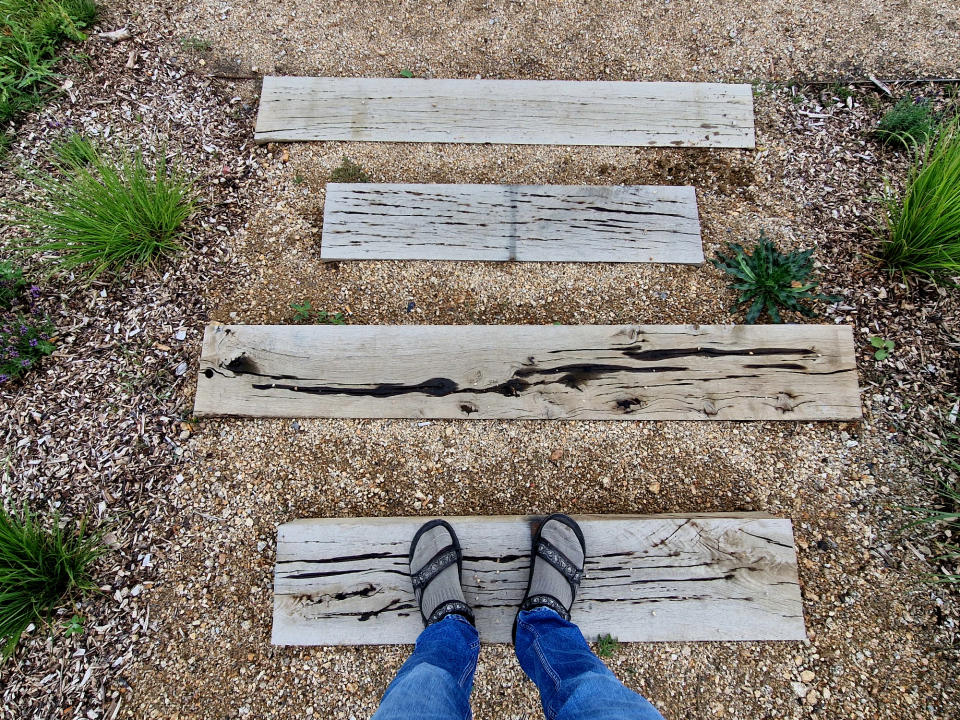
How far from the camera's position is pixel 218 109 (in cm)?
231

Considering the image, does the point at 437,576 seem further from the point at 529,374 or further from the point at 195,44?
the point at 195,44

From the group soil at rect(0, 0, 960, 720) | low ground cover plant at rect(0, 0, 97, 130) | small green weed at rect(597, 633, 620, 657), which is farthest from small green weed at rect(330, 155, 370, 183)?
small green weed at rect(597, 633, 620, 657)

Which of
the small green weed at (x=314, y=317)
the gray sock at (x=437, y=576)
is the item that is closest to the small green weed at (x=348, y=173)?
the small green weed at (x=314, y=317)

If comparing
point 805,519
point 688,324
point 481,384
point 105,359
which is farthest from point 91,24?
point 805,519

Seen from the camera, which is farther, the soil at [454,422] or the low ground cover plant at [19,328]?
the low ground cover plant at [19,328]

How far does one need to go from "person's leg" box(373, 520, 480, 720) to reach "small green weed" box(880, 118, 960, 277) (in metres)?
2.04

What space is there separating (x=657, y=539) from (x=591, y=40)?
88.0 inches

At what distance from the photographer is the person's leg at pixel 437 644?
131 cm

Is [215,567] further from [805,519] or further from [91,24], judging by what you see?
[91,24]

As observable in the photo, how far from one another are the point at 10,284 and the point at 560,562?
90.6 inches

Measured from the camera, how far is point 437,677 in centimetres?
140

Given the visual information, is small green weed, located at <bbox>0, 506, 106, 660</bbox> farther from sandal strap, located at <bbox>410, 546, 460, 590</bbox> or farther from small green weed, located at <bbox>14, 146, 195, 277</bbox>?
sandal strap, located at <bbox>410, 546, 460, 590</bbox>

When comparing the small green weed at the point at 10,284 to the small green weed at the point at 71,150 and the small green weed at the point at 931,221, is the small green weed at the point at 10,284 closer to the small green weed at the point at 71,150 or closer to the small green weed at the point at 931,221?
the small green weed at the point at 71,150

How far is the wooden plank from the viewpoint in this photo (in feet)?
6.22
